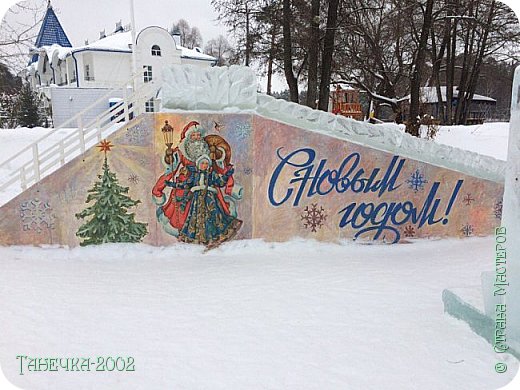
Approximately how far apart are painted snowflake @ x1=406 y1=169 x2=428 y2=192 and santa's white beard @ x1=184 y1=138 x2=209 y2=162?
11.8 feet

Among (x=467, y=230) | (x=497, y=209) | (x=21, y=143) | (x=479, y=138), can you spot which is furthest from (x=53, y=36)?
(x=497, y=209)

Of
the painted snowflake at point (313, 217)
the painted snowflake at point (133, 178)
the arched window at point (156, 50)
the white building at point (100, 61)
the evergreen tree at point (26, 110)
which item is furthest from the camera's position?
the arched window at point (156, 50)

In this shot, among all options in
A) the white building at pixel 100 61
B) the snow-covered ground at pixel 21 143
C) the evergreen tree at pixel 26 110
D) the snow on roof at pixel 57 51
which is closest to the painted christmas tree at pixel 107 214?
the snow-covered ground at pixel 21 143

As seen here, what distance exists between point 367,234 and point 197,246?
299cm

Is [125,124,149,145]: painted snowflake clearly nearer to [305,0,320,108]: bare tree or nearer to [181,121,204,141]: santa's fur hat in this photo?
[181,121,204,141]: santa's fur hat

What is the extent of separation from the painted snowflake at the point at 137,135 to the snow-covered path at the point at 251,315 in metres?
1.76

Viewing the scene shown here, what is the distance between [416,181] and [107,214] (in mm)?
5342

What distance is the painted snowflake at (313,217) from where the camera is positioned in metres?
7.94

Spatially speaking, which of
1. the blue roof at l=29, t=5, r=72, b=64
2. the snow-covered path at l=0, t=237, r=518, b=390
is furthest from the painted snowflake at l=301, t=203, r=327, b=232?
the blue roof at l=29, t=5, r=72, b=64

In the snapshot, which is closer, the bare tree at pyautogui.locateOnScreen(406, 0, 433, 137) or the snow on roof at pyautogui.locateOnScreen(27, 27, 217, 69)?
the bare tree at pyautogui.locateOnScreen(406, 0, 433, 137)

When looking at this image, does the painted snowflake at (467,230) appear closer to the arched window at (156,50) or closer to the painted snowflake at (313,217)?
the painted snowflake at (313,217)

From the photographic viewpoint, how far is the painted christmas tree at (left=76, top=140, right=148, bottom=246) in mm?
7566

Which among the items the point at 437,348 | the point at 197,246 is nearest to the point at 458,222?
the point at 437,348

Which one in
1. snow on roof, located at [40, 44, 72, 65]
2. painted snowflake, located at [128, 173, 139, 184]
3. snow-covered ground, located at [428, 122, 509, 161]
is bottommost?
painted snowflake, located at [128, 173, 139, 184]
